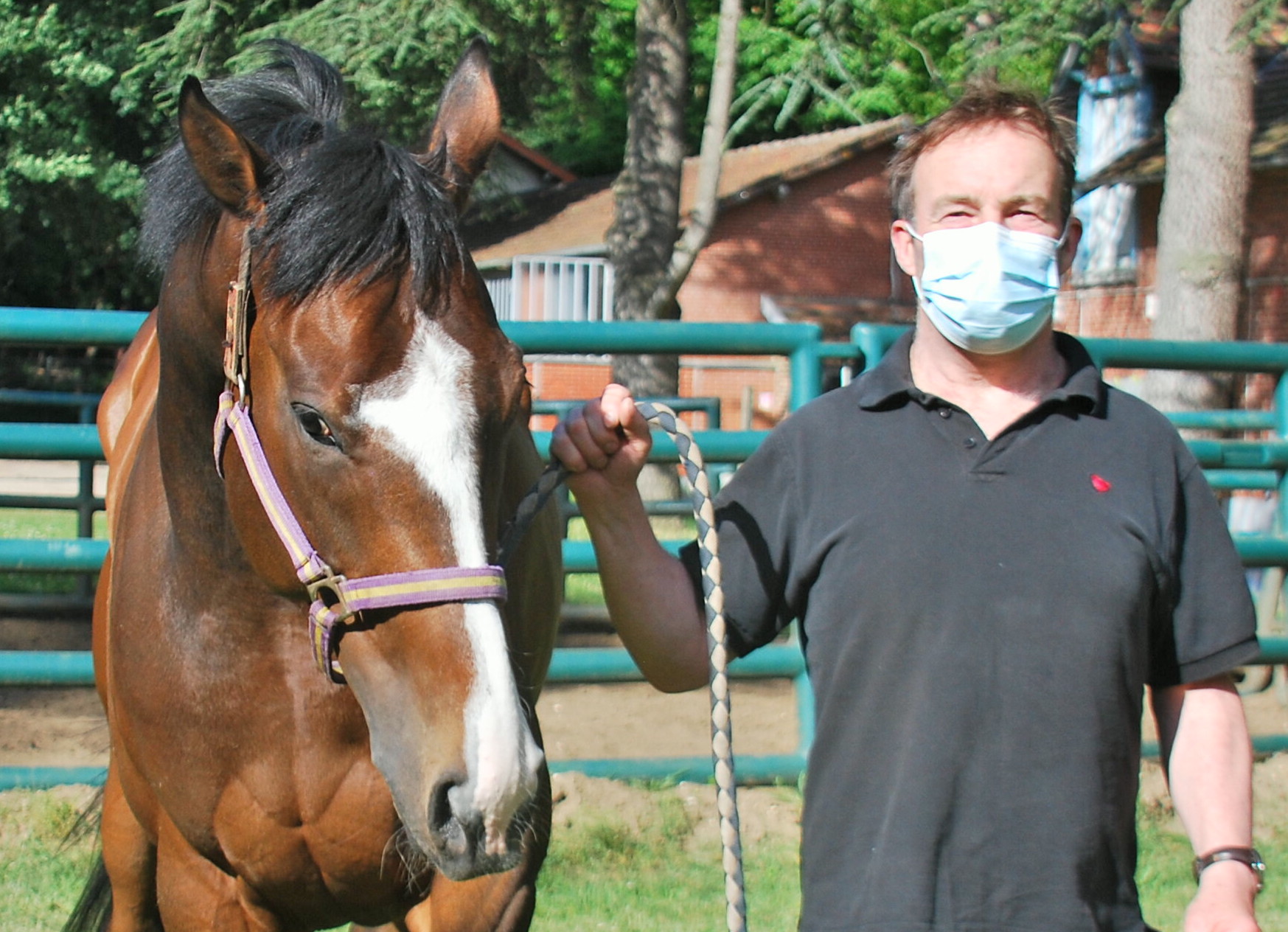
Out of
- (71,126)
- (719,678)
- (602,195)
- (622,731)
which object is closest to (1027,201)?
(719,678)

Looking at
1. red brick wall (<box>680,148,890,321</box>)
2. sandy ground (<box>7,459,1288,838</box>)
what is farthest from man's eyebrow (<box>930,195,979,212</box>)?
red brick wall (<box>680,148,890,321</box>)

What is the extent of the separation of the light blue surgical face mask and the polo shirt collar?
0.09 metres

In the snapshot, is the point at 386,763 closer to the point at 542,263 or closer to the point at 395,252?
the point at 395,252

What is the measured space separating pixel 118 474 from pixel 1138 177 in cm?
1833

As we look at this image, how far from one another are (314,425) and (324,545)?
0.55ft

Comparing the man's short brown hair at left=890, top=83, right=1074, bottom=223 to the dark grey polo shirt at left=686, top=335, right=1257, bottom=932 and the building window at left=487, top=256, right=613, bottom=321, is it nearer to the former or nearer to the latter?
the dark grey polo shirt at left=686, top=335, right=1257, bottom=932

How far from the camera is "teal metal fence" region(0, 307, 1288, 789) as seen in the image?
13.8ft

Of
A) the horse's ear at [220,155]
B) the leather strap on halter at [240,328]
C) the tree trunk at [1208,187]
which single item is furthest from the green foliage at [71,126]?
the leather strap on halter at [240,328]

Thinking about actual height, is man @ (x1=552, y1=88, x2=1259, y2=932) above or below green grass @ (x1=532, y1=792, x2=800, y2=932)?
above

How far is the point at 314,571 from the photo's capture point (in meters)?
1.90

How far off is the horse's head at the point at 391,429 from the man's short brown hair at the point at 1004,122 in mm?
663

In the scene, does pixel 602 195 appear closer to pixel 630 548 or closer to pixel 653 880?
pixel 653 880

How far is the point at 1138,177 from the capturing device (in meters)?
19.2

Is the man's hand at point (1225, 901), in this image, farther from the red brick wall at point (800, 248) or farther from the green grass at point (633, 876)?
the red brick wall at point (800, 248)
